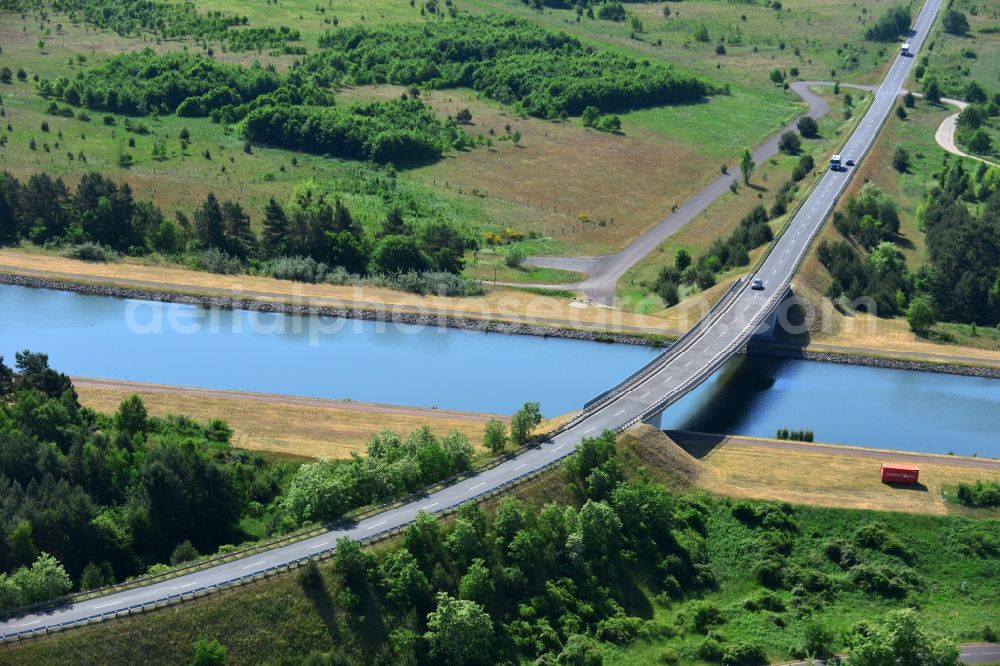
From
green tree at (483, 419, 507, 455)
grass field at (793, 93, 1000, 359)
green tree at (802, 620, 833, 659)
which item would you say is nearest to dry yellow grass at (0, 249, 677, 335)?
grass field at (793, 93, 1000, 359)

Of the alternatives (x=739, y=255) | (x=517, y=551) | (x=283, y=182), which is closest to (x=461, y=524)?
(x=517, y=551)

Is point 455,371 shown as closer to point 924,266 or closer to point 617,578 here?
point 617,578

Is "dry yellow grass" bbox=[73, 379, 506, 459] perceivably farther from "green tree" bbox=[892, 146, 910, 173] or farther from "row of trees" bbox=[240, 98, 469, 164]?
"green tree" bbox=[892, 146, 910, 173]

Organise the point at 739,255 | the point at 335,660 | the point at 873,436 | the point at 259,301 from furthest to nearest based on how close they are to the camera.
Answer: the point at 739,255, the point at 259,301, the point at 873,436, the point at 335,660

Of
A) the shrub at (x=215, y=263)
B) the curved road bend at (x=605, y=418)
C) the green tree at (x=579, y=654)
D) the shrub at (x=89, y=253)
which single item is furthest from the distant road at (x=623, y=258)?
the green tree at (x=579, y=654)

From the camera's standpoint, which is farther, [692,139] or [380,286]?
[692,139]

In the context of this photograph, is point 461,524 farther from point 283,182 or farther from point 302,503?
point 283,182

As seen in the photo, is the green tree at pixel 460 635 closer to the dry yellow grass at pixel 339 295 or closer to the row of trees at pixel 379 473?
the row of trees at pixel 379 473
